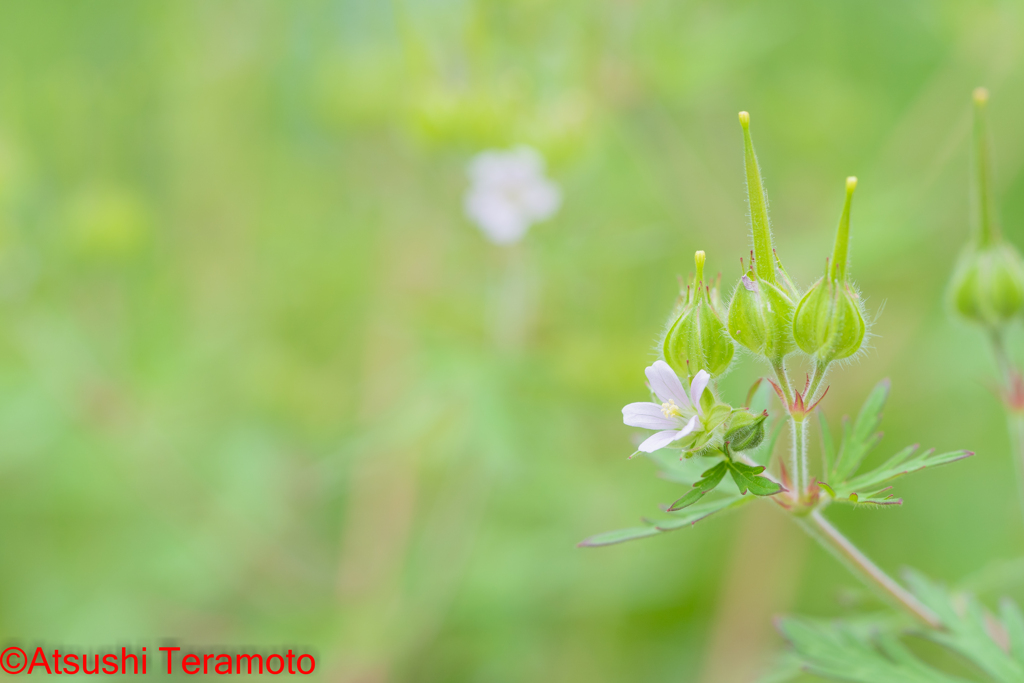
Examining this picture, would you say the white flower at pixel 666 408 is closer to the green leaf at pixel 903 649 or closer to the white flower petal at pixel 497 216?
the green leaf at pixel 903 649

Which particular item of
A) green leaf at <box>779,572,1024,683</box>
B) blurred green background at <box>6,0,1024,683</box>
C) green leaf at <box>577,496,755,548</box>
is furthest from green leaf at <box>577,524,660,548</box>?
blurred green background at <box>6,0,1024,683</box>

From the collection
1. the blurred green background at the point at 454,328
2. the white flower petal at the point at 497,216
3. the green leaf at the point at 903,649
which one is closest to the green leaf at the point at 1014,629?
the green leaf at the point at 903,649

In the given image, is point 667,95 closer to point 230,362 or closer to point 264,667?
point 230,362

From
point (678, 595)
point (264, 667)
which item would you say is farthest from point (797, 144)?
point (264, 667)

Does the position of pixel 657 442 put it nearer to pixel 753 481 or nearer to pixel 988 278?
pixel 753 481

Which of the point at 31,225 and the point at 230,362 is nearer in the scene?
the point at 31,225
